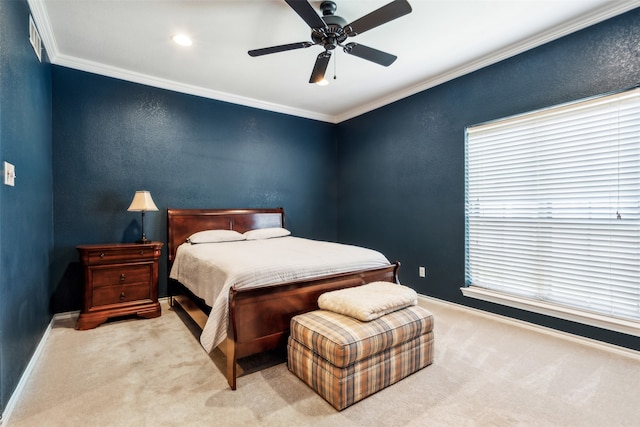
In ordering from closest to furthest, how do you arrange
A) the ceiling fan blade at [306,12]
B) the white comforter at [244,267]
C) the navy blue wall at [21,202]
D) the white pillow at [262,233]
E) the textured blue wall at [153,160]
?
1. the navy blue wall at [21,202]
2. the ceiling fan blade at [306,12]
3. the white comforter at [244,267]
4. the textured blue wall at [153,160]
5. the white pillow at [262,233]

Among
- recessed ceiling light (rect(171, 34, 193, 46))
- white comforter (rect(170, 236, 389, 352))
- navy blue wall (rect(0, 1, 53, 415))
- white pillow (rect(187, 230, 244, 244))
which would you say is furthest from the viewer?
white pillow (rect(187, 230, 244, 244))

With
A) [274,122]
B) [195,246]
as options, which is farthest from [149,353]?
[274,122]

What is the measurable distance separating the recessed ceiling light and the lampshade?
1618mm

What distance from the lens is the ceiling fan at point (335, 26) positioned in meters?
2.00

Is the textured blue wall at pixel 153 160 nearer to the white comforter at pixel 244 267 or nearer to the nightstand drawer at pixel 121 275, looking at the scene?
the nightstand drawer at pixel 121 275

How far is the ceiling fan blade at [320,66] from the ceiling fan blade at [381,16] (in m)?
0.32

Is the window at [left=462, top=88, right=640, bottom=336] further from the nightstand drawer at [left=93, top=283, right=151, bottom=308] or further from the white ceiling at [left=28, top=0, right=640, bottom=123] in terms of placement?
the nightstand drawer at [left=93, top=283, right=151, bottom=308]

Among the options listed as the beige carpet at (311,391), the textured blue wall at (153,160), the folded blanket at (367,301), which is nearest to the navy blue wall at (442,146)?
the beige carpet at (311,391)

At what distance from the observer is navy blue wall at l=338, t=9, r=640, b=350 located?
2.57 m

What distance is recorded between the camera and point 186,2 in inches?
93.9

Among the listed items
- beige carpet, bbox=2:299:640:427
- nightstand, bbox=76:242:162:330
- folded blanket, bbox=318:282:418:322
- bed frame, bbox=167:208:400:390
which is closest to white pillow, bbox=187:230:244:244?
nightstand, bbox=76:242:162:330

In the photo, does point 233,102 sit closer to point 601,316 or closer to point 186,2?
point 186,2

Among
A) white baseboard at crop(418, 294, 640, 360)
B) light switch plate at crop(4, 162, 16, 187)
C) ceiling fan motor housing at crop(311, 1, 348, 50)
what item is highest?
ceiling fan motor housing at crop(311, 1, 348, 50)

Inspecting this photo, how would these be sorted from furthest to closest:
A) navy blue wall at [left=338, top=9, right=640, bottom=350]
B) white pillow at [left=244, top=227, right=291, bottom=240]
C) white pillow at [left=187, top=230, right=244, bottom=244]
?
1. white pillow at [left=244, top=227, right=291, bottom=240]
2. white pillow at [left=187, top=230, right=244, bottom=244]
3. navy blue wall at [left=338, top=9, right=640, bottom=350]
